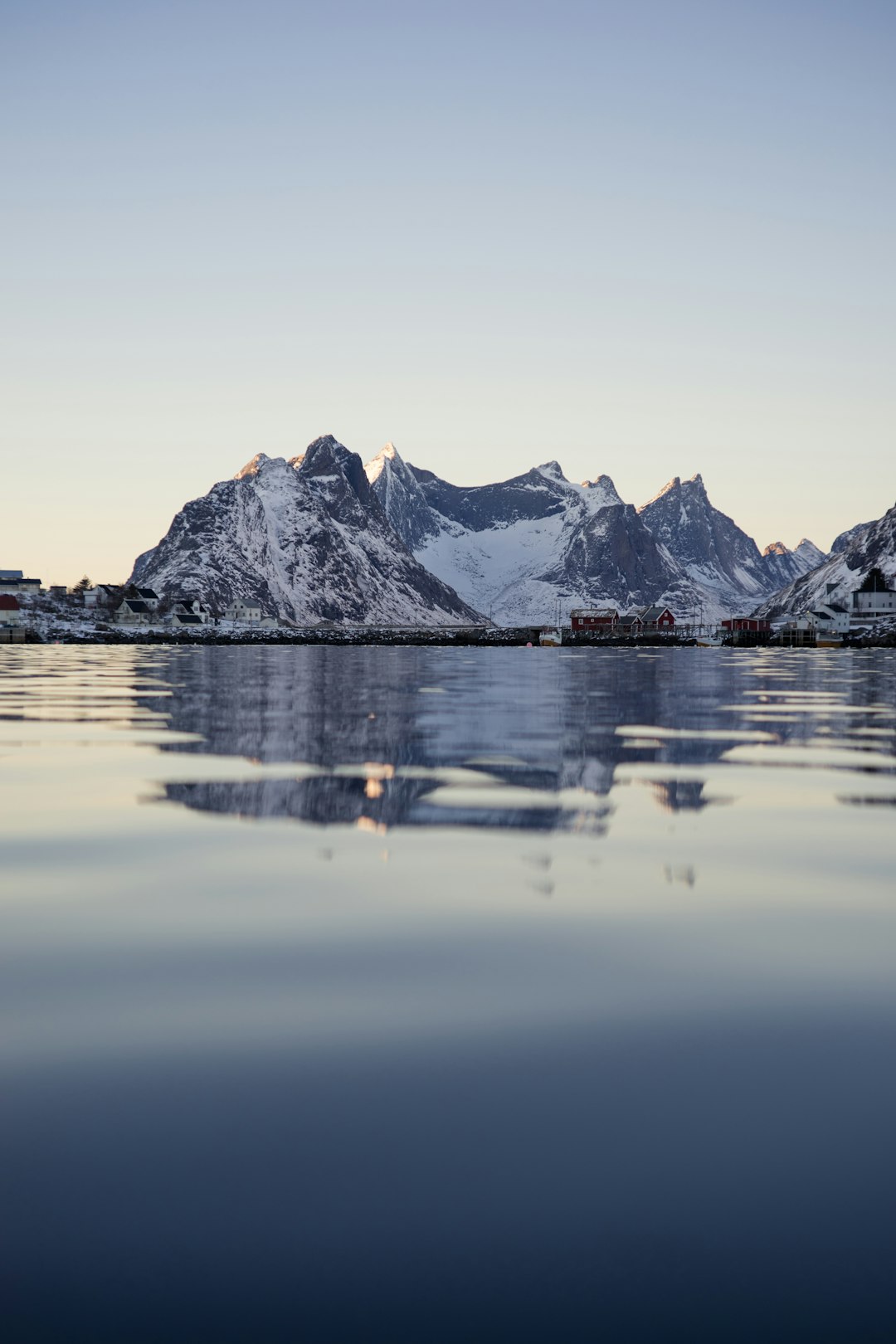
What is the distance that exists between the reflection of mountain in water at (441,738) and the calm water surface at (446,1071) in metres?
0.38

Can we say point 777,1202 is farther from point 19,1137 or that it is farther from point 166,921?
point 166,921

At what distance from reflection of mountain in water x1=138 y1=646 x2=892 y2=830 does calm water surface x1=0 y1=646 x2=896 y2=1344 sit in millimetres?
383

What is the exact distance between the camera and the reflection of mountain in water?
1692 cm

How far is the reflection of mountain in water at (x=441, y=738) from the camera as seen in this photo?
16922 millimetres

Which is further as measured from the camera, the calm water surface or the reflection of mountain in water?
the reflection of mountain in water

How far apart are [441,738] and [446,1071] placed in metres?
21.1

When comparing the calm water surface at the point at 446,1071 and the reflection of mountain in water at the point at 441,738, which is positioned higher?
the calm water surface at the point at 446,1071

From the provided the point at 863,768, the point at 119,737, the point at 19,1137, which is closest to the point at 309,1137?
the point at 19,1137

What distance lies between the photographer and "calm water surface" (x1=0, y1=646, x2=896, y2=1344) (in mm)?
4465

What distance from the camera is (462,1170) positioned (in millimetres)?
5344

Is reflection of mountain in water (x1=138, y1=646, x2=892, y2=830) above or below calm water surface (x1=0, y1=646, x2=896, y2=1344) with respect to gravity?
below

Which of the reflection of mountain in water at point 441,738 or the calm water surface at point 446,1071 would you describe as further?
the reflection of mountain in water at point 441,738

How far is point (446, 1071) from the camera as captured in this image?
664 cm

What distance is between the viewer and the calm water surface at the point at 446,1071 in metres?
4.46
